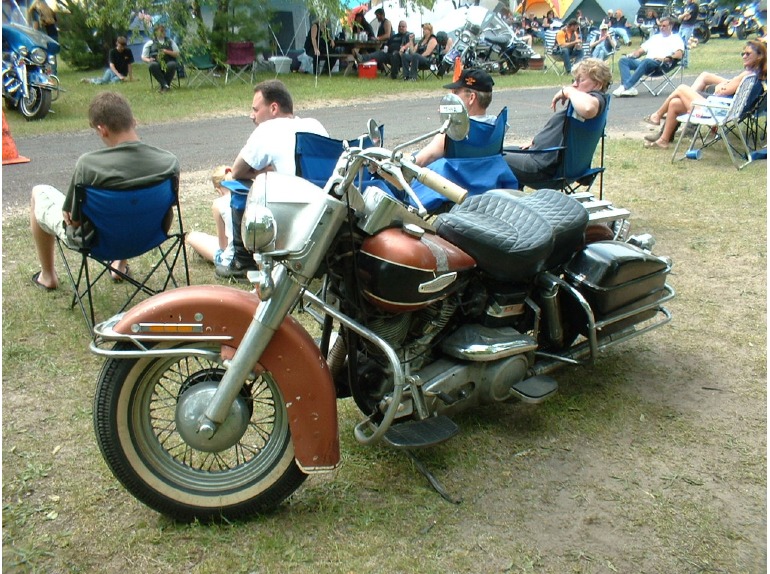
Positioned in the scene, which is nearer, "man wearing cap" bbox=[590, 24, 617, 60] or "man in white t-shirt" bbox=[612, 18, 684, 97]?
"man in white t-shirt" bbox=[612, 18, 684, 97]

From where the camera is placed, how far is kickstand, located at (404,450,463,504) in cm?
280

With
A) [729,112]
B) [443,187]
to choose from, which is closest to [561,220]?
[443,187]

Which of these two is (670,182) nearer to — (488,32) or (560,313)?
(560,313)

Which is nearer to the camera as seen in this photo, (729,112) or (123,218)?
(123,218)

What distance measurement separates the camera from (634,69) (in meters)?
14.6

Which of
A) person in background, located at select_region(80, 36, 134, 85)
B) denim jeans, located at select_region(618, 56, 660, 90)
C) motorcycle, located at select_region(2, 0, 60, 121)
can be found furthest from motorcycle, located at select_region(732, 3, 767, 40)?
motorcycle, located at select_region(2, 0, 60, 121)

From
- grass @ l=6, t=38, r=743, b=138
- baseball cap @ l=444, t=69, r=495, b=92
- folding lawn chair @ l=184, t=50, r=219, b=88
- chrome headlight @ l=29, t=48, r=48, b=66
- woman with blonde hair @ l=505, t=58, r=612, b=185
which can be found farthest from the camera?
folding lawn chair @ l=184, t=50, r=219, b=88

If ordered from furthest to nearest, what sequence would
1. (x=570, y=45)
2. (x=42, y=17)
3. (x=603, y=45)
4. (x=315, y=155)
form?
(x=570, y=45)
(x=603, y=45)
(x=42, y=17)
(x=315, y=155)

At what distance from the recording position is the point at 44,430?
3.21m

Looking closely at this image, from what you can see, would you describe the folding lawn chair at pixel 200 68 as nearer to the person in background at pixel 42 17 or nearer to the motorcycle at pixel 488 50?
the person in background at pixel 42 17

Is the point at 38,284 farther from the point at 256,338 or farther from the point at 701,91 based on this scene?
the point at 701,91

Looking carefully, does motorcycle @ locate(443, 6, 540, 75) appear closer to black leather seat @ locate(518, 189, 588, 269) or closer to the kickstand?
black leather seat @ locate(518, 189, 588, 269)

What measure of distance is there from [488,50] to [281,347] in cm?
1805

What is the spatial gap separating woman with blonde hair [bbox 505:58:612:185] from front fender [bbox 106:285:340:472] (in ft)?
10.9
